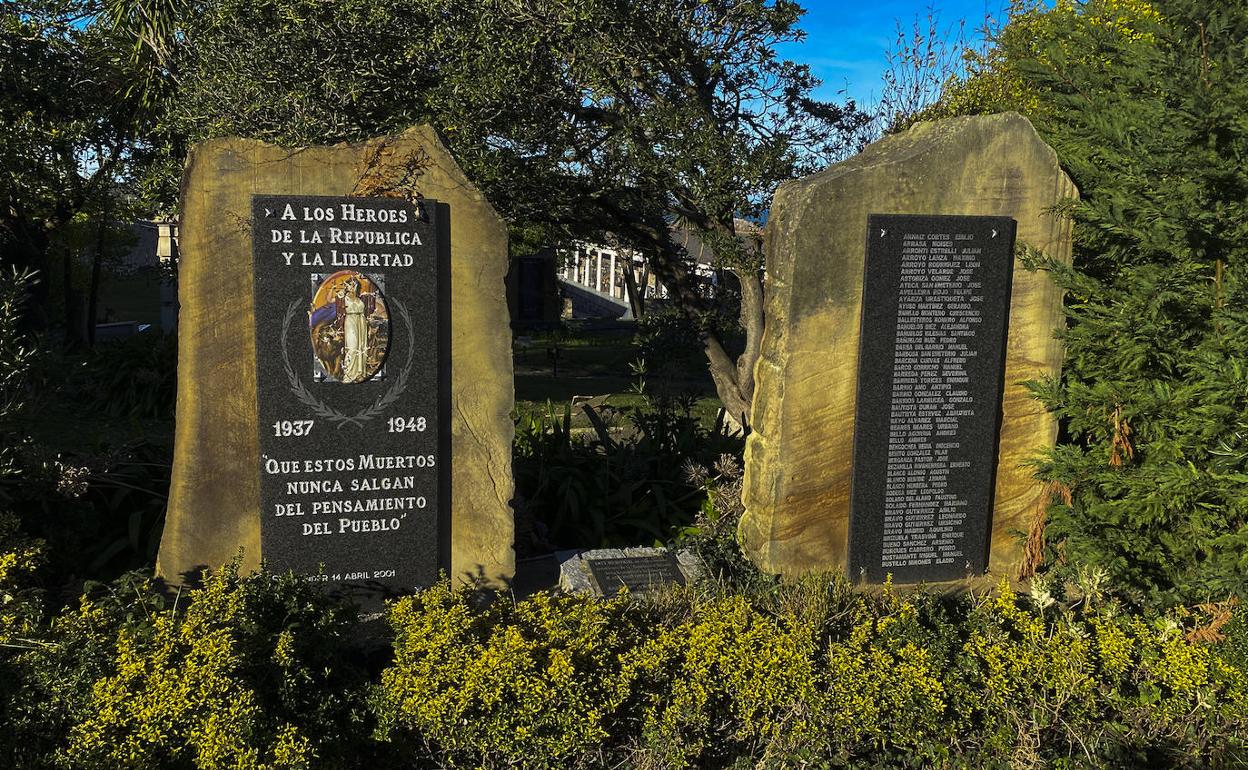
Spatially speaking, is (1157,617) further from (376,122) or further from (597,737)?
(376,122)

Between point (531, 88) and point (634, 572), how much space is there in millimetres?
3977

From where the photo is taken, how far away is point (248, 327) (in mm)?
4742

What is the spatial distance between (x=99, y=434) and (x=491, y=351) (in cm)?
797

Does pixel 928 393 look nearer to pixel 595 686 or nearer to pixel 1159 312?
pixel 1159 312

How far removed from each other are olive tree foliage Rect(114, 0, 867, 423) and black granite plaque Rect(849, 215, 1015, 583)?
2.17 metres

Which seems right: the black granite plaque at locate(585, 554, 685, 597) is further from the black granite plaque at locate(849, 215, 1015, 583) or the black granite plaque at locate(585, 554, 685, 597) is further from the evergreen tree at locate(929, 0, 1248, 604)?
the evergreen tree at locate(929, 0, 1248, 604)

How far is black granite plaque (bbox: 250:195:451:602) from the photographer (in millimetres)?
4703

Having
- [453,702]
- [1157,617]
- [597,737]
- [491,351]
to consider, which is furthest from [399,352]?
[1157,617]

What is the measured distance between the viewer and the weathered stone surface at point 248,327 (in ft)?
15.2

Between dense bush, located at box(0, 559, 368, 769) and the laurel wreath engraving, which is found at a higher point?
the laurel wreath engraving

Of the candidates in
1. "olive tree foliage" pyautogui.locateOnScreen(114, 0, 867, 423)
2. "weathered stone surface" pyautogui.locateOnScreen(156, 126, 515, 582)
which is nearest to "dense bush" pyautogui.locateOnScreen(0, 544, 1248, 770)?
"weathered stone surface" pyautogui.locateOnScreen(156, 126, 515, 582)

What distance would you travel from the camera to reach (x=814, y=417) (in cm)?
527

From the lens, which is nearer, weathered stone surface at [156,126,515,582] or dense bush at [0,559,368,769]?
dense bush at [0,559,368,769]

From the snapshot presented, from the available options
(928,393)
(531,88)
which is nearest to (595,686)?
(928,393)
